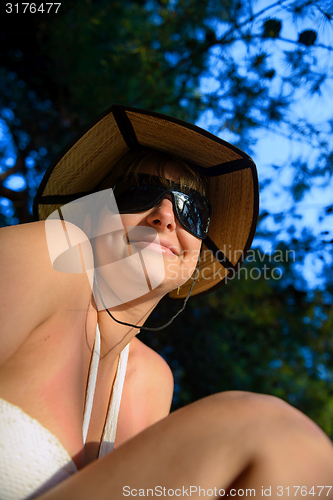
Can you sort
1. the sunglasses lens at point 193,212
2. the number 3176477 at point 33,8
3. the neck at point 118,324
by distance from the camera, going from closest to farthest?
1. the neck at point 118,324
2. the sunglasses lens at point 193,212
3. the number 3176477 at point 33,8

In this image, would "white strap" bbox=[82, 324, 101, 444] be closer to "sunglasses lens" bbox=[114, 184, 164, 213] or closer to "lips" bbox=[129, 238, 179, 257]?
"lips" bbox=[129, 238, 179, 257]

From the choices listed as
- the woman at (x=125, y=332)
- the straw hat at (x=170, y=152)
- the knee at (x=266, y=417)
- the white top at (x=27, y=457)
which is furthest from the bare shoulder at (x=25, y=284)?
the straw hat at (x=170, y=152)

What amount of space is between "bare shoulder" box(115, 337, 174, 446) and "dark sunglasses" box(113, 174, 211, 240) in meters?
0.84

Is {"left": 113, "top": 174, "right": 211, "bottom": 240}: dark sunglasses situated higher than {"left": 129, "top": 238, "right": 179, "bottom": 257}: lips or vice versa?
{"left": 113, "top": 174, "right": 211, "bottom": 240}: dark sunglasses

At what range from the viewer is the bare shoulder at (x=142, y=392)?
1796 mm

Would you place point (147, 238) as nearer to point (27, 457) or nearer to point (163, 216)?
point (163, 216)

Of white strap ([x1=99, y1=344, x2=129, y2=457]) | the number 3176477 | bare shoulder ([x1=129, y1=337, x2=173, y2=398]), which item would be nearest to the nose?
white strap ([x1=99, y1=344, x2=129, y2=457])

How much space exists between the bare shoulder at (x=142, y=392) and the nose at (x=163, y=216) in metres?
0.84

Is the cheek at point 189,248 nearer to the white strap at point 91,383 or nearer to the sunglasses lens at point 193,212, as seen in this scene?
the sunglasses lens at point 193,212

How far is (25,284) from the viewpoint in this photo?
3.64 feet

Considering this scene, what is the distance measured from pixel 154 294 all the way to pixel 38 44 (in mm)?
2748

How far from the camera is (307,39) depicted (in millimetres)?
2086

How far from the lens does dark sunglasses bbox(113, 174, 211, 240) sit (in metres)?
1.65

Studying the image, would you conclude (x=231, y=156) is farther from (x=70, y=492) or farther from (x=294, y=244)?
(x=70, y=492)
